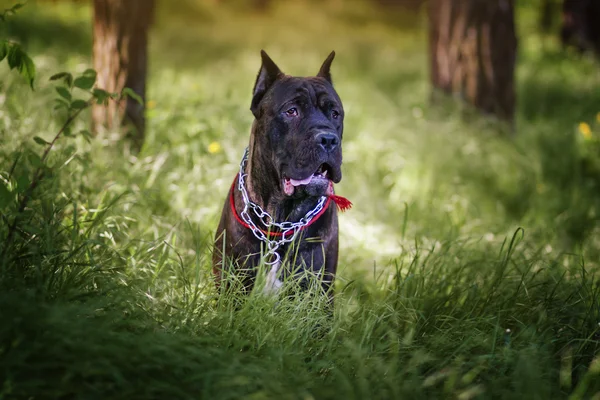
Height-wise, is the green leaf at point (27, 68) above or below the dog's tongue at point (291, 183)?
above

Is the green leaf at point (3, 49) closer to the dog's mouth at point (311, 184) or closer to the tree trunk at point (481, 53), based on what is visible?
the dog's mouth at point (311, 184)

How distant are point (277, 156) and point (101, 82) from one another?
8.21 feet

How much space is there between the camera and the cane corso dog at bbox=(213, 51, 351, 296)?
122 inches

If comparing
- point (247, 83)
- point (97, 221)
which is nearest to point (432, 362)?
point (97, 221)

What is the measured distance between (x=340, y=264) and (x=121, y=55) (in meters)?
2.45

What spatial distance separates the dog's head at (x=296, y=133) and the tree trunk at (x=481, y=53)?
435cm

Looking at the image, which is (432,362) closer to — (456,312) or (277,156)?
(456,312)

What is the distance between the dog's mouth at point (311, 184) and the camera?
3105mm

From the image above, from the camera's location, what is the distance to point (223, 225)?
334 cm

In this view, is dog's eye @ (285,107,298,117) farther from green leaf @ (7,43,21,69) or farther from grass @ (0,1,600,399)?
green leaf @ (7,43,21,69)

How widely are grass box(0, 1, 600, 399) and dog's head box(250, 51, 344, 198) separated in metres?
0.56

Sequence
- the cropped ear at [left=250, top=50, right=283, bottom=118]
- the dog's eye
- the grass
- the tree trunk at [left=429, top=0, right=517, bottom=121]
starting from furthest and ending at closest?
the tree trunk at [left=429, top=0, right=517, bottom=121] < the cropped ear at [left=250, top=50, right=283, bottom=118] < the dog's eye < the grass

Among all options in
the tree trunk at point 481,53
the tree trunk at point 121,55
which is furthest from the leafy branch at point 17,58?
the tree trunk at point 481,53

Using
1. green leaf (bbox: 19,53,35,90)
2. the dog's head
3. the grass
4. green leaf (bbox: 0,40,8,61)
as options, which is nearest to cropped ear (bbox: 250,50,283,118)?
the dog's head
